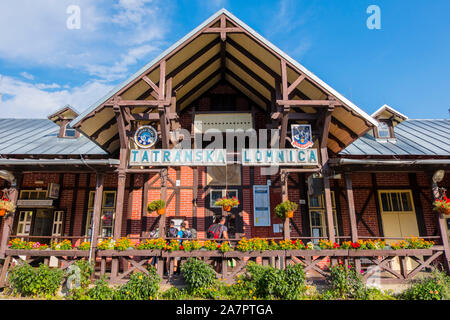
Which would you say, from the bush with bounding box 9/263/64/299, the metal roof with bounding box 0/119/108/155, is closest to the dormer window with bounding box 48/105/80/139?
the metal roof with bounding box 0/119/108/155

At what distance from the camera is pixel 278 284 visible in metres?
7.03

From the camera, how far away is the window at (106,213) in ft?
39.2

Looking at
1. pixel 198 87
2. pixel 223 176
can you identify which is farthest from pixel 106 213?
pixel 198 87

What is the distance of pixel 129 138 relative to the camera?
1011cm

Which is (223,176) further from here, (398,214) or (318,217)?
(398,214)

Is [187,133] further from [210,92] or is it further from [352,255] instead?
[352,255]

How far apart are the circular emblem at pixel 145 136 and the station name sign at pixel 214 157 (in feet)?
1.15

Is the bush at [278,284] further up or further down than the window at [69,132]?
further down

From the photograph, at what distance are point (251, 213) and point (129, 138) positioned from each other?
579cm

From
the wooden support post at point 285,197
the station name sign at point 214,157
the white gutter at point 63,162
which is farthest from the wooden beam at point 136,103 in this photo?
the wooden support post at point 285,197

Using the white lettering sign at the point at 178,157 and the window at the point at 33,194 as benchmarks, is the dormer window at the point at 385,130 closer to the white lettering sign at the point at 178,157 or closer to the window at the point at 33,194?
the white lettering sign at the point at 178,157

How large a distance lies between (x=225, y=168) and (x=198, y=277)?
19.0 ft

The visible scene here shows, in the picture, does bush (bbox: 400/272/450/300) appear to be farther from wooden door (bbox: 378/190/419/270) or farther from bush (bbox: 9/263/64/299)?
bush (bbox: 9/263/64/299)
